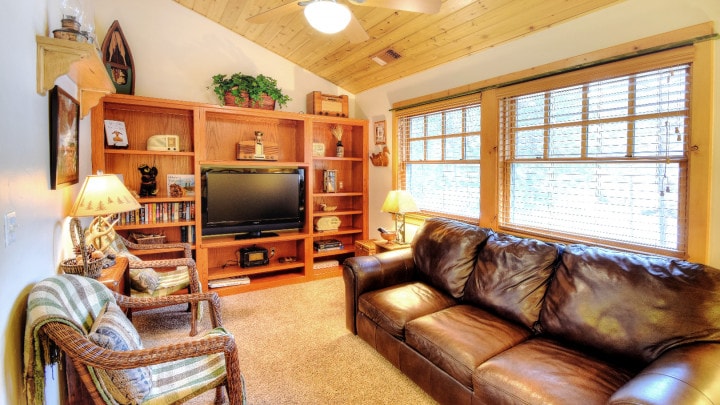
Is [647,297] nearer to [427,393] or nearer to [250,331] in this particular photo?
[427,393]

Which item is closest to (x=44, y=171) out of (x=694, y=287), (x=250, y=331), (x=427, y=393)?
(x=250, y=331)

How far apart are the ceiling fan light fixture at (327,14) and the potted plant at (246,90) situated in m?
2.03

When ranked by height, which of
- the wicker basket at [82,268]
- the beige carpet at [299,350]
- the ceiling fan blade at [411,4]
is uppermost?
the ceiling fan blade at [411,4]

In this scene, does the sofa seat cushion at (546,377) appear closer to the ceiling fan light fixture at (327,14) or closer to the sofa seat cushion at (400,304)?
the sofa seat cushion at (400,304)

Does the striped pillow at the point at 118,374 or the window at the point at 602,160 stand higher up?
the window at the point at 602,160

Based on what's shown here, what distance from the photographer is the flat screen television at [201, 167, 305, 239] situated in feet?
12.1

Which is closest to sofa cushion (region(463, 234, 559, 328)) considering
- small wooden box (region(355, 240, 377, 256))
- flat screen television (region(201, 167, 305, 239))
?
small wooden box (region(355, 240, 377, 256))

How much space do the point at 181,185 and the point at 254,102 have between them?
1225 mm

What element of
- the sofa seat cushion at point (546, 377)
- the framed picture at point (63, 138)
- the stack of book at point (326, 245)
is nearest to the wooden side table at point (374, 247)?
the stack of book at point (326, 245)

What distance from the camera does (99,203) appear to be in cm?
208

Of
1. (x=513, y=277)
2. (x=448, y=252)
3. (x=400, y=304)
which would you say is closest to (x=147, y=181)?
(x=400, y=304)

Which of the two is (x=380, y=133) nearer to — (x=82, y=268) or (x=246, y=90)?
(x=246, y=90)

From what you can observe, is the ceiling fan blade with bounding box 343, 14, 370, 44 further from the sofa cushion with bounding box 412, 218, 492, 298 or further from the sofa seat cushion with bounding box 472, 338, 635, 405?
the sofa seat cushion with bounding box 472, 338, 635, 405

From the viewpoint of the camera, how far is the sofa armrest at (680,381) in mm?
1199
